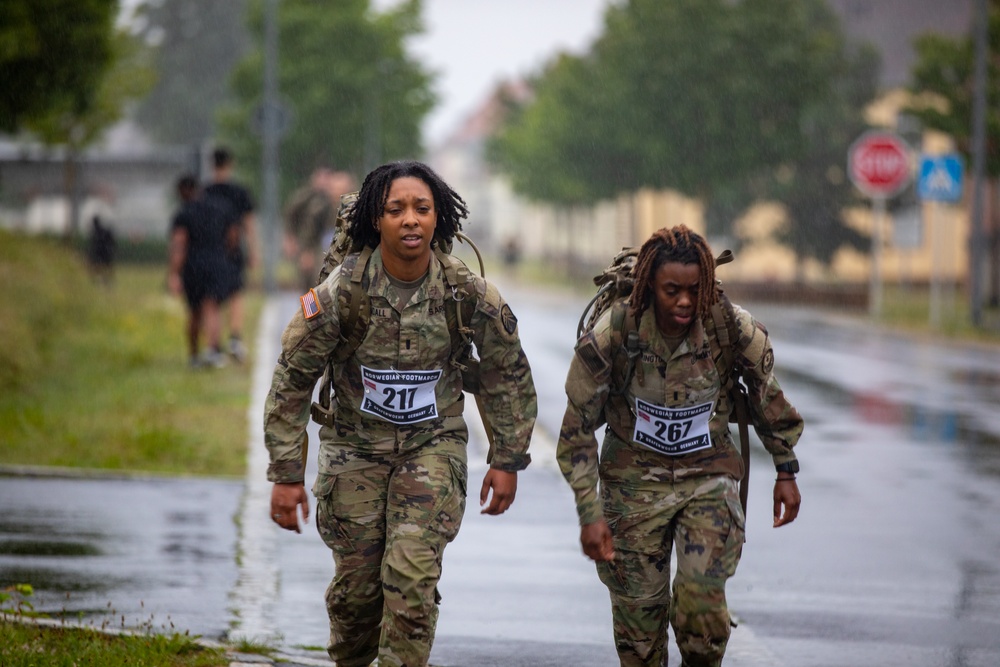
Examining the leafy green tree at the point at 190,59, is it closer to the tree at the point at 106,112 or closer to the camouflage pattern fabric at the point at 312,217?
the tree at the point at 106,112

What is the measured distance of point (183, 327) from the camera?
67.7 ft

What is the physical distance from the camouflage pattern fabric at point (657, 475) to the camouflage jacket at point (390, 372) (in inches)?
7.8

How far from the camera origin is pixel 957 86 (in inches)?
1185

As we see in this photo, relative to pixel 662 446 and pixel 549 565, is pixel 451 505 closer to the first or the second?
pixel 662 446

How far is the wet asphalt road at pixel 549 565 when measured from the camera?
603 centimetres

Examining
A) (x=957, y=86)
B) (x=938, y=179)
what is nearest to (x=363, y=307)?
(x=938, y=179)

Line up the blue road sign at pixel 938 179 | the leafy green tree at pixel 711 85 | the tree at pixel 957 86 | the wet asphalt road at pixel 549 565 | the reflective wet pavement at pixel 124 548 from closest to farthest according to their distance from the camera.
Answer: the wet asphalt road at pixel 549 565, the reflective wet pavement at pixel 124 548, the blue road sign at pixel 938 179, the tree at pixel 957 86, the leafy green tree at pixel 711 85

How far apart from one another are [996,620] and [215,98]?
81331 millimetres

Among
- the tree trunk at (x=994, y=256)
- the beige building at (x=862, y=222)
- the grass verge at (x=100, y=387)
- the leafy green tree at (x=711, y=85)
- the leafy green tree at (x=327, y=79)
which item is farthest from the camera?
the leafy green tree at (x=327, y=79)

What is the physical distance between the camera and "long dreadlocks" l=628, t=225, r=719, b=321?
476 cm

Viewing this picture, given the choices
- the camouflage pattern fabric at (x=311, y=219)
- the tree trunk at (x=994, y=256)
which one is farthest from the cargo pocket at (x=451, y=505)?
the tree trunk at (x=994, y=256)

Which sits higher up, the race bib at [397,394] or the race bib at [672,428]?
the race bib at [397,394]

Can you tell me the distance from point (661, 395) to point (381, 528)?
0.92 meters

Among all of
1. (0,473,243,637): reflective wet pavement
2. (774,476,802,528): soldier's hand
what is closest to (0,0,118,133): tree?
(0,473,243,637): reflective wet pavement
